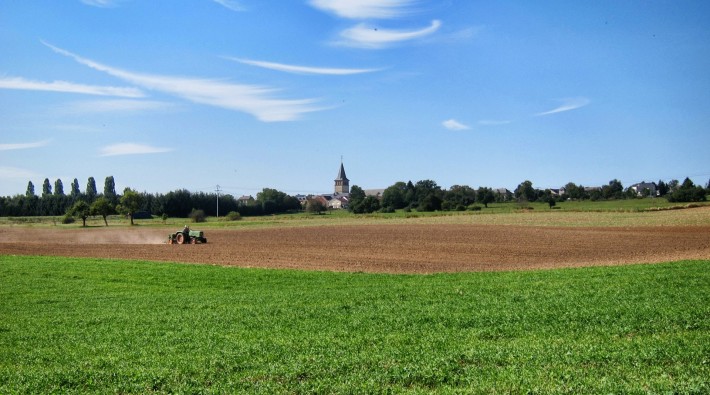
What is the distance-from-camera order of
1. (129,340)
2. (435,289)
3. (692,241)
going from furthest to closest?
(692,241) → (435,289) → (129,340)

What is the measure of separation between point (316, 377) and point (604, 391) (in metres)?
4.62

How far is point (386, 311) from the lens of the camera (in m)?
18.2

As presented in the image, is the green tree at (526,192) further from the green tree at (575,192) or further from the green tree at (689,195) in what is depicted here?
the green tree at (689,195)

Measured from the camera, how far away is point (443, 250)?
50.0 meters

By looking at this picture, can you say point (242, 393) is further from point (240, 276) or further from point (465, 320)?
point (240, 276)

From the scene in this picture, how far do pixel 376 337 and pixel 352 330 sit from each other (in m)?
1.22

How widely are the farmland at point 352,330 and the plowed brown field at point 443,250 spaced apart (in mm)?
2428

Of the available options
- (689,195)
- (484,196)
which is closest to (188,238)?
(689,195)

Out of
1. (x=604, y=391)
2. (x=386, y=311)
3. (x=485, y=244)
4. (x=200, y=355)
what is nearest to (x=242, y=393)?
(x=200, y=355)

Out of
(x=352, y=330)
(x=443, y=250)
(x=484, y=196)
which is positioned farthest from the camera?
(x=484, y=196)

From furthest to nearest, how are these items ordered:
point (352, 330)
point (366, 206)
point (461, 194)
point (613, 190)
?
1. point (461, 194)
2. point (613, 190)
3. point (366, 206)
4. point (352, 330)

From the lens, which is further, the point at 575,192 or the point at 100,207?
the point at 575,192

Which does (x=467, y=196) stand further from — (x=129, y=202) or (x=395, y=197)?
(x=129, y=202)

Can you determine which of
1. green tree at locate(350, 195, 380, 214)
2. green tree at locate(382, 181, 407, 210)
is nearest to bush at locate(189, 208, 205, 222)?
green tree at locate(350, 195, 380, 214)
